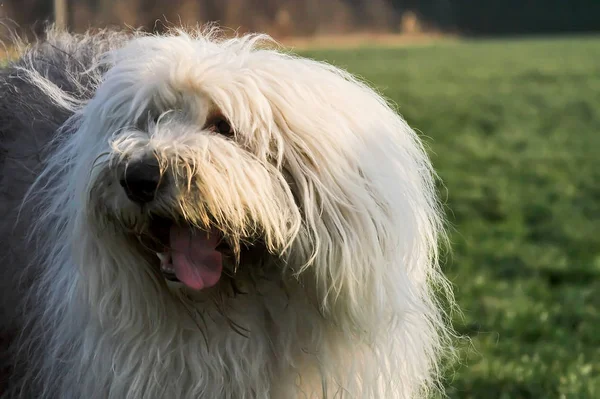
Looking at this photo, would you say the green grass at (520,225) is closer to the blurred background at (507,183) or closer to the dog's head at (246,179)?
the blurred background at (507,183)

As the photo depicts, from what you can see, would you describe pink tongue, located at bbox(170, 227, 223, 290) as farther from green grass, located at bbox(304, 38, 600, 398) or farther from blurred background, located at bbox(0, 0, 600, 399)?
green grass, located at bbox(304, 38, 600, 398)

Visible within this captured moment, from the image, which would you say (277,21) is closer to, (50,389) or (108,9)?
(108,9)

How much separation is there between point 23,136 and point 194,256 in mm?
1221

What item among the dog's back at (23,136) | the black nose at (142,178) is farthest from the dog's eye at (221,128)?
the dog's back at (23,136)

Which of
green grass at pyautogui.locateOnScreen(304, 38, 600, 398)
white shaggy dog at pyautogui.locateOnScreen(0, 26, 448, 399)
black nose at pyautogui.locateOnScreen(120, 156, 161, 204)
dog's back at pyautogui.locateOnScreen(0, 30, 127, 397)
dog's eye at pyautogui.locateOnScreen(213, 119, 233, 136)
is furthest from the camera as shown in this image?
green grass at pyautogui.locateOnScreen(304, 38, 600, 398)

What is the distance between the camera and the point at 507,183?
7.23 m

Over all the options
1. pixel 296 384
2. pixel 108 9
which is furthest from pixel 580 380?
pixel 108 9

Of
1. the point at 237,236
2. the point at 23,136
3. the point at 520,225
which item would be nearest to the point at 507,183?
the point at 520,225

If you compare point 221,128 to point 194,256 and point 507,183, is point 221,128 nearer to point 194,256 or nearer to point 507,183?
point 194,256

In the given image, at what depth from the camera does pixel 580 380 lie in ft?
12.0

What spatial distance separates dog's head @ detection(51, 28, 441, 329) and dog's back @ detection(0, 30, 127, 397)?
0.62 metres

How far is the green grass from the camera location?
3.88m

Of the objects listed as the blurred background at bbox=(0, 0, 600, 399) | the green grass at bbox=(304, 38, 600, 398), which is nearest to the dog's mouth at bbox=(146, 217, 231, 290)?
the blurred background at bbox=(0, 0, 600, 399)

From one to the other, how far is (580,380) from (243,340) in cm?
184
